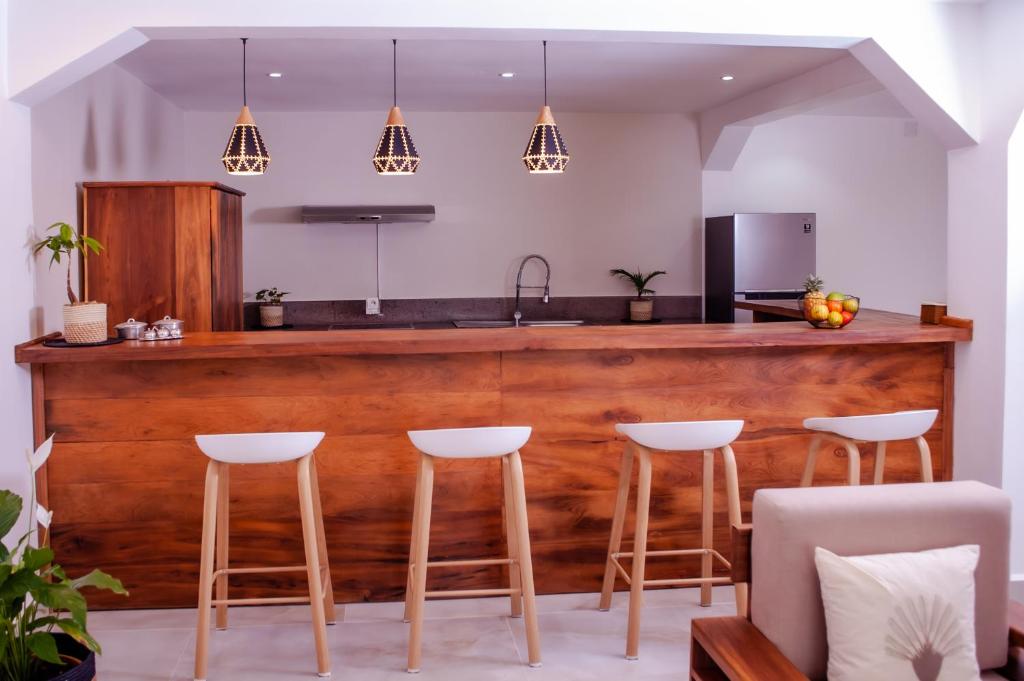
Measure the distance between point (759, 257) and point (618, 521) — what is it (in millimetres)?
3809

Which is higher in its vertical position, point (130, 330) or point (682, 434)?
point (130, 330)

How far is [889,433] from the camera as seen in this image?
12.1 ft

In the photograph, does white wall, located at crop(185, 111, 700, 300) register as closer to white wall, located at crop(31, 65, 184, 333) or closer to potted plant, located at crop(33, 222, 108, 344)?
white wall, located at crop(31, 65, 184, 333)

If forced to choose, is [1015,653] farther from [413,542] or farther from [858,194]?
[858,194]

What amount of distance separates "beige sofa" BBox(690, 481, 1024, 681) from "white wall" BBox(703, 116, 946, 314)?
542 cm

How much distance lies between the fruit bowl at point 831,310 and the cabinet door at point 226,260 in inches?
116

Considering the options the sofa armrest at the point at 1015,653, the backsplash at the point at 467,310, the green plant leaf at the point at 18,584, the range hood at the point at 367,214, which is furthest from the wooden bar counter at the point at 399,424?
the backsplash at the point at 467,310

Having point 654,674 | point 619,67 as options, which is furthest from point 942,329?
point 619,67

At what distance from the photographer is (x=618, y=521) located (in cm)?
385

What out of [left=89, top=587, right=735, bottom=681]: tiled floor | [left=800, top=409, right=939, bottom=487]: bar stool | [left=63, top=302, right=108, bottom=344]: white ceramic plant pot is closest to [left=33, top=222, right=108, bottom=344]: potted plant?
[left=63, top=302, right=108, bottom=344]: white ceramic plant pot

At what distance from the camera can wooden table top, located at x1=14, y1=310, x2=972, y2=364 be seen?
3.74 m

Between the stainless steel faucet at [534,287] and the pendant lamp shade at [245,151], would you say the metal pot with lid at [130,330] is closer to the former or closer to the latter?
the pendant lamp shade at [245,151]

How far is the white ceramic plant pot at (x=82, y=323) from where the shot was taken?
12.5 ft

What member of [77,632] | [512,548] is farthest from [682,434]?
[77,632]
